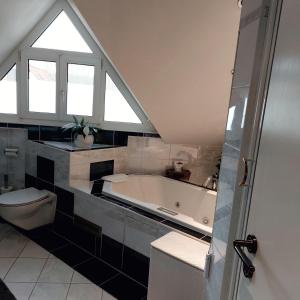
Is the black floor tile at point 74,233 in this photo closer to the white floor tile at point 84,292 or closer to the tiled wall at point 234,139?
the white floor tile at point 84,292

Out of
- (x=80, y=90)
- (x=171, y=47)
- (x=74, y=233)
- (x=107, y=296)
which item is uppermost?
(x=171, y=47)

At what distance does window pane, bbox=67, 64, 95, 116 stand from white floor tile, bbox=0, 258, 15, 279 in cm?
169

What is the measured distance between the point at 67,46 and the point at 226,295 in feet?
9.65

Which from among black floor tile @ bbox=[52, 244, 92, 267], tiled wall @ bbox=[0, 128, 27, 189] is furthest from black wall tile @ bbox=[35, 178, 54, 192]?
black floor tile @ bbox=[52, 244, 92, 267]

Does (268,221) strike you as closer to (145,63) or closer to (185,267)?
(185,267)

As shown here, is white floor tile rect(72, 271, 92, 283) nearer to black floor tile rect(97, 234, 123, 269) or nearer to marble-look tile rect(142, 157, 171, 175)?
black floor tile rect(97, 234, 123, 269)

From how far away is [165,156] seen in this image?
3.21 metres

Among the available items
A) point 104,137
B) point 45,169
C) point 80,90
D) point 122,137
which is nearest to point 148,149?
point 122,137

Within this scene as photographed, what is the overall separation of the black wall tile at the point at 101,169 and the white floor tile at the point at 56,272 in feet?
2.94

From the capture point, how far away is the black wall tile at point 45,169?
288 centimetres

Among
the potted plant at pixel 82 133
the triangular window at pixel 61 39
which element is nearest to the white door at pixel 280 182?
the potted plant at pixel 82 133

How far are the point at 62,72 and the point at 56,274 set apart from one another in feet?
7.02

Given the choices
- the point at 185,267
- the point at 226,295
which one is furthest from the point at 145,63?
the point at 226,295

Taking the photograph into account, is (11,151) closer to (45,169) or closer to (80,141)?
(45,169)
